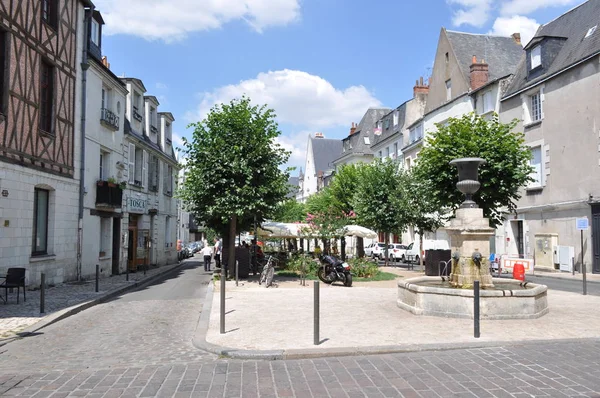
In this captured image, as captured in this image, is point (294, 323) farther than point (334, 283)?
No

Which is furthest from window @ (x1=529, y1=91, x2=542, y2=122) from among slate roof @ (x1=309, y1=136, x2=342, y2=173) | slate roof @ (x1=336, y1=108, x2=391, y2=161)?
slate roof @ (x1=309, y1=136, x2=342, y2=173)

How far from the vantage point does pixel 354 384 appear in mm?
5238

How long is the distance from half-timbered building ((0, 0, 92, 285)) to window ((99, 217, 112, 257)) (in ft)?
9.28

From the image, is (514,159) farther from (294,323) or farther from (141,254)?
(141,254)

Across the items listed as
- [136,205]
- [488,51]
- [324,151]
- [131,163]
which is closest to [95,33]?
[131,163]

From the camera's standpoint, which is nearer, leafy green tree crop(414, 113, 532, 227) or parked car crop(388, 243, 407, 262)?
leafy green tree crop(414, 113, 532, 227)

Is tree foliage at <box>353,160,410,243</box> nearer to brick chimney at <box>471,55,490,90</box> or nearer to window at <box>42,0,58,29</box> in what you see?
brick chimney at <box>471,55,490,90</box>

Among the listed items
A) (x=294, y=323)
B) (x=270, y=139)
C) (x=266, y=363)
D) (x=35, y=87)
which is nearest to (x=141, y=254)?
(x=270, y=139)

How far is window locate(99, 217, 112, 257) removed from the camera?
19.6 m

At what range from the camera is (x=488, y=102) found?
29.7 metres

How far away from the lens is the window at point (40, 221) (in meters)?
14.4

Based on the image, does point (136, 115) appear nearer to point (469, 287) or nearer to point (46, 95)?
point (46, 95)

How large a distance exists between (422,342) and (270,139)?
12.3 metres

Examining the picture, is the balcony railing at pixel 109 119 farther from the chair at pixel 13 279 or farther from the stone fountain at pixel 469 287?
the stone fountain at pixel 469 287
